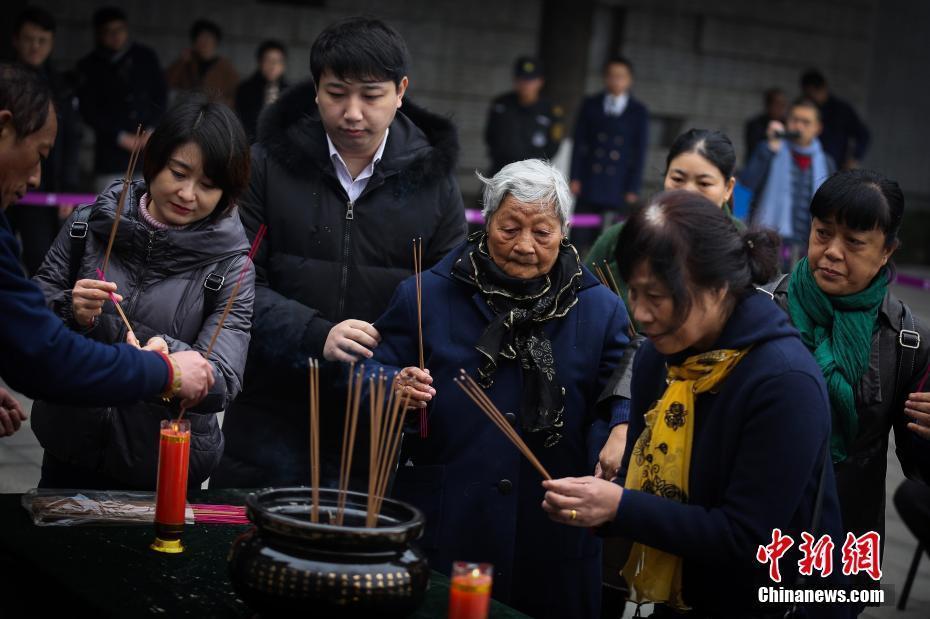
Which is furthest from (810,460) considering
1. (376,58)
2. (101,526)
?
(376,58)

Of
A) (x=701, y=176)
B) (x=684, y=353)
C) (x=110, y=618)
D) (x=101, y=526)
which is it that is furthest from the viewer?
(x=701, y=176)

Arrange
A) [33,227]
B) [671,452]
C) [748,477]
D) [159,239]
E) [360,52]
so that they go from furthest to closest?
[33,227] < [360,52] < [159,239] < [671,452] < [748,477]

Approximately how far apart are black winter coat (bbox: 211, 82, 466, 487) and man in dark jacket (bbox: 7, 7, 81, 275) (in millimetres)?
4306

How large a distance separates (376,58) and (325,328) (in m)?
0.72

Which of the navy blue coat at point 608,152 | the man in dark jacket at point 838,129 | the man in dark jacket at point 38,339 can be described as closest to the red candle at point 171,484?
the man in dark jacket at point 38,339

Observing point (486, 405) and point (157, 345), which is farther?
point (486, 405)

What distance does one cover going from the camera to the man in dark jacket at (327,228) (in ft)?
11.4

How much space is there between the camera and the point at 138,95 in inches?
354

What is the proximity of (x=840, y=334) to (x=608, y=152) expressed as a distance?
24.9 ft

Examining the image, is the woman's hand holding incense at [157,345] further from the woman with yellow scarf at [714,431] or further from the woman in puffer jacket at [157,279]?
the woman with yellow scarf at [714,431]

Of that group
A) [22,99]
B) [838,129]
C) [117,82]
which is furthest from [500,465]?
[838,129]

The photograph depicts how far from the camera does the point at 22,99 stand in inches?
101

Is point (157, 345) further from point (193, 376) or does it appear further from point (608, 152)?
point (608, 152)

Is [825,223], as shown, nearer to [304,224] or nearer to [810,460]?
[810,460]
